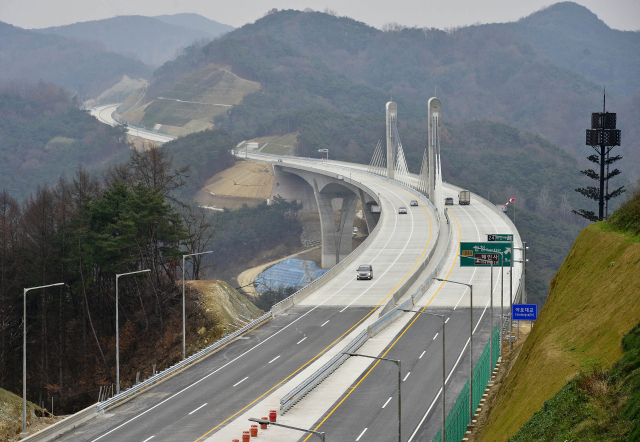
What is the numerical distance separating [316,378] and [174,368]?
9989 mm

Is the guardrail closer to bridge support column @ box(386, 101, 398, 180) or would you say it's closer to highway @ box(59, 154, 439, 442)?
highway @ box(59, 154, 439, 442)

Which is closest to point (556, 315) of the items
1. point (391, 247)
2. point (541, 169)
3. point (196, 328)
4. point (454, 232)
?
point (196, 328)

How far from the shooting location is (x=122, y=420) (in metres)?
40.1

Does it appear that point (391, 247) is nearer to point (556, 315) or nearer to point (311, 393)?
point (311, 393)

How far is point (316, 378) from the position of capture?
44406 mm

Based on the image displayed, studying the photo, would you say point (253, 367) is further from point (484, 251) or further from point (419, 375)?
point (484, 251)

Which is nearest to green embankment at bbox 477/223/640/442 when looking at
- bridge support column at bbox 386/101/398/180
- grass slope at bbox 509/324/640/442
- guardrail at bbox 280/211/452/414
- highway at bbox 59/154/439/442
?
grass slope at bbox 509/324/640/442

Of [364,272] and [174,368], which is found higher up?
[364,272]

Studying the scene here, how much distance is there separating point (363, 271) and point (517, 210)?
84.7 meters

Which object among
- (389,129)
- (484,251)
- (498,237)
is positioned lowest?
(484,251)

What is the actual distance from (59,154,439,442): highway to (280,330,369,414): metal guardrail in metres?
1.21

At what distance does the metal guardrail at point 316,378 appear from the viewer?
1600 inches

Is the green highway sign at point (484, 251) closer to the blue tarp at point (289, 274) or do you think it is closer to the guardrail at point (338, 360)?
the guardrail at point (338, 360)

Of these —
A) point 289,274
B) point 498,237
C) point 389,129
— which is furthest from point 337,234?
point 498,237
